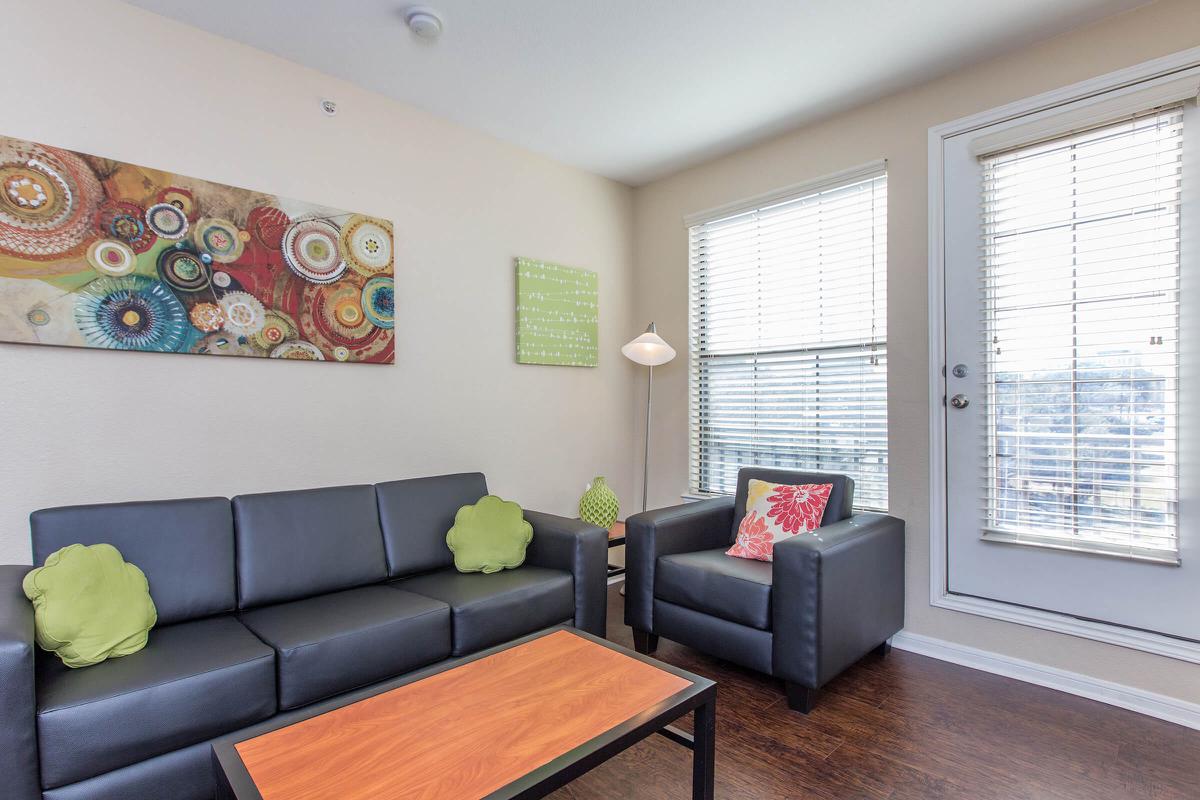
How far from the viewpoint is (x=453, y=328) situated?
123 inches

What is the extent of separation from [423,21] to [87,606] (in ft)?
7.26

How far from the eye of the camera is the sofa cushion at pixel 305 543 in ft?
7.12

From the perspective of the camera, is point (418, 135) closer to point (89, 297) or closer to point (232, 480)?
point (89, 297)

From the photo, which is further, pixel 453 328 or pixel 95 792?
pixel 453 328

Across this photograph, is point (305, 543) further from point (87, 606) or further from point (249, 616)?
point (87, 606)

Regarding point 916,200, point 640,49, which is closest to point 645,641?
point 916,200

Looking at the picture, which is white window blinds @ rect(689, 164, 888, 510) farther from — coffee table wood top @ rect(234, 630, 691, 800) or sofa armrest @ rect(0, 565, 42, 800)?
sofa armrest @ rect(0, 565, 42, 800)

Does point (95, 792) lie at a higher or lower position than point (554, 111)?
lower

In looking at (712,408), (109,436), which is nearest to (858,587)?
(712,408)

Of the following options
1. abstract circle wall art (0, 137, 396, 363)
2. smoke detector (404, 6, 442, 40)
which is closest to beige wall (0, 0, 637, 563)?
abstract circle wall art (0, 137, 396, 363)

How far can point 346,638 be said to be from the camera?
187 centimetres

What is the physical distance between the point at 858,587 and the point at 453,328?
2.28 m

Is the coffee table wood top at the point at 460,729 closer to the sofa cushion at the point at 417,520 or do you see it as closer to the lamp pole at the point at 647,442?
the sofa cushion at the point at 417,520

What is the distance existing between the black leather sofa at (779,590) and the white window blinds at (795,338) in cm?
33
